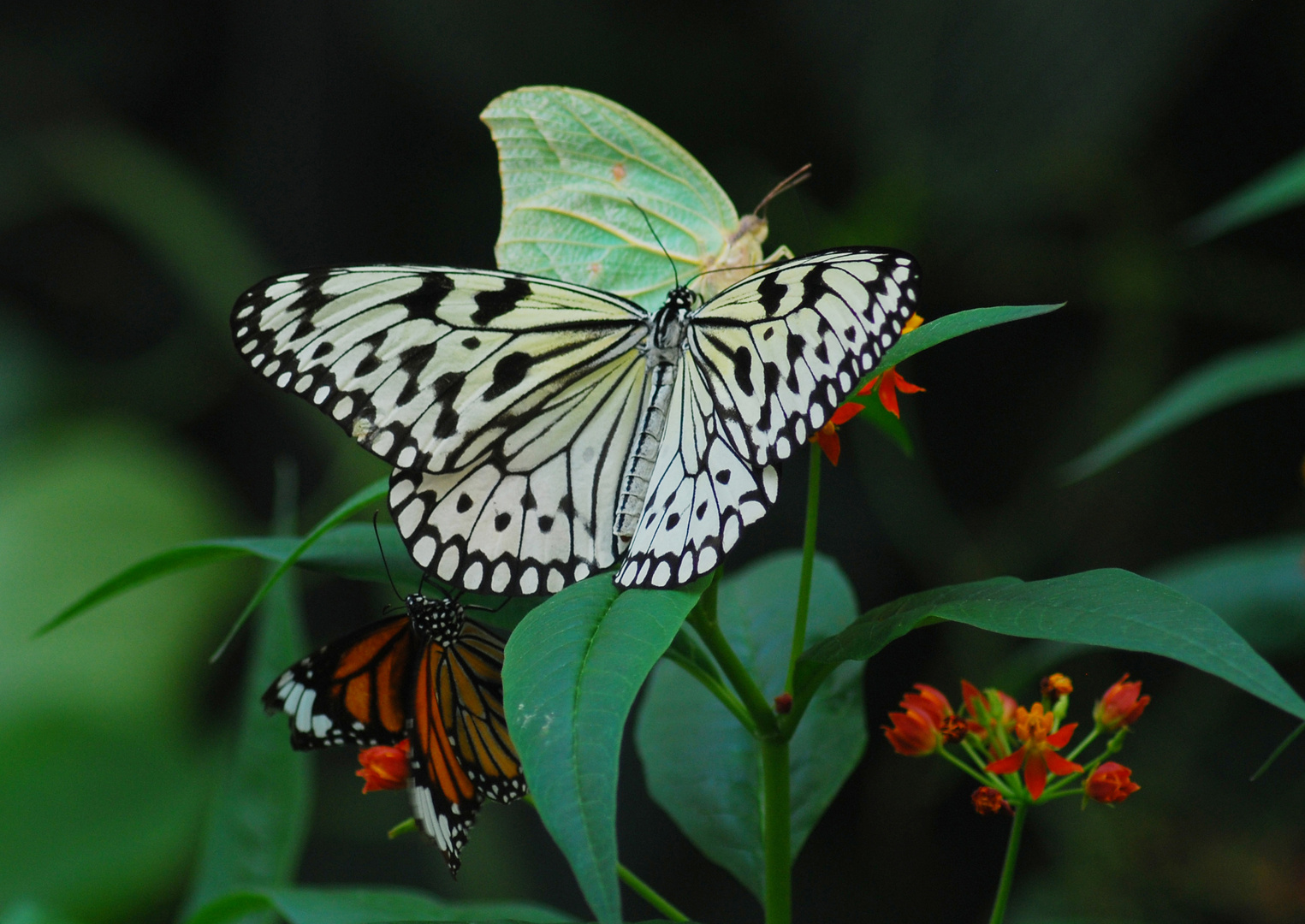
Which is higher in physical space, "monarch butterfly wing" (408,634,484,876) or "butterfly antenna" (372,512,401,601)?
"butterfly antenna" (372,512,401,601)

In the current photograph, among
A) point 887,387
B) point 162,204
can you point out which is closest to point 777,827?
point 887,387

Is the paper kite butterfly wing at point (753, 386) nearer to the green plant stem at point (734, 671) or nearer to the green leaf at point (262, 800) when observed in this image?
the green plant stem at point (734, 671)

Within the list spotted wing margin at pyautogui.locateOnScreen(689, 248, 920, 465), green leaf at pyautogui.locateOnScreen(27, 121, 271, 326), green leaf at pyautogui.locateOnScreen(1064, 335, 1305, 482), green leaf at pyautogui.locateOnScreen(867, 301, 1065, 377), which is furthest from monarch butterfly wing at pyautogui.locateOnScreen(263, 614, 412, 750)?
green leaf at pyautogui.locateOnScreen(27, 121, 271, 326)

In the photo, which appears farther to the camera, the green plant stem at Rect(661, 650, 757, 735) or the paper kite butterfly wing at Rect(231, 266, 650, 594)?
the paper kite butterfly wing at Rect(231, 266, 650, 594)

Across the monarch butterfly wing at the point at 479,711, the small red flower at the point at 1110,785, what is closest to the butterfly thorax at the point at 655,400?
the monarch butterfly wing at the point at 479,711

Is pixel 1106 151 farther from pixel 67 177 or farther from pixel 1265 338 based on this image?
pixel 67 177

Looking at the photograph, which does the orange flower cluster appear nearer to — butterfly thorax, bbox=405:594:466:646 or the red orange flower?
the red orange flower

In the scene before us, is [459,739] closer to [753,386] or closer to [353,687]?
[353,687]
